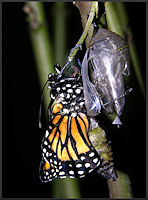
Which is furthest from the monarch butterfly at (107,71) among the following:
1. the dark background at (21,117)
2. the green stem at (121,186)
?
the dark background at (21,117)

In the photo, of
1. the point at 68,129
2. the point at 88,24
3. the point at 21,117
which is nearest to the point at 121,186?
the point at 68,129

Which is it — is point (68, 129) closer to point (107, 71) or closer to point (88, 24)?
point (107, 71)

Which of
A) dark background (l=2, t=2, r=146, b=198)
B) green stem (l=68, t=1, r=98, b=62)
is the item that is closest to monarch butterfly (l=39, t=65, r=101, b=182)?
green stem (l=68, t=1, r=98, b=62)

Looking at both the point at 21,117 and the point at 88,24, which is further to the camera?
the point at 21,117

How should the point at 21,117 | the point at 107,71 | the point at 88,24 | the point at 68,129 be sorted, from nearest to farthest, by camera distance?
the point at 88,24, the point at 107,71, the point at 68,129, the point at 21,117

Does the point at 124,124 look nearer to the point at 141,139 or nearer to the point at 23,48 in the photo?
the point at 141,139

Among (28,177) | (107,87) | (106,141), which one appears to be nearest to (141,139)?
(106,141)

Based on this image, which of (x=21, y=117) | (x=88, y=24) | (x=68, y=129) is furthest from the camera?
(x=21, y=117)

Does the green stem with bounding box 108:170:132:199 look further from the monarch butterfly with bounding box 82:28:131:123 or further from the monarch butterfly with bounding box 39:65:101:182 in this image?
the monarch butterfly with bounding box 82:28:131:123
